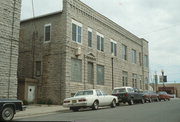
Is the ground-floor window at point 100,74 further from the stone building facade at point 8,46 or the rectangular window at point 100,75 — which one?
the stone building facade at point 8,46

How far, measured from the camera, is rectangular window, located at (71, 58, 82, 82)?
24.4m

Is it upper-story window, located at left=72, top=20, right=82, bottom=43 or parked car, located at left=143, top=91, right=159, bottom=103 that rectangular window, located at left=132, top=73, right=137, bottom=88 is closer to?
parked car, located at left=143, top=91, right=159, bottom=103

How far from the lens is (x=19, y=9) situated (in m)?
19.3

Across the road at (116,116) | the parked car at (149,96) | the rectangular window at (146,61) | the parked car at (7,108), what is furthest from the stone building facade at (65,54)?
the rectangular window at (146,61)

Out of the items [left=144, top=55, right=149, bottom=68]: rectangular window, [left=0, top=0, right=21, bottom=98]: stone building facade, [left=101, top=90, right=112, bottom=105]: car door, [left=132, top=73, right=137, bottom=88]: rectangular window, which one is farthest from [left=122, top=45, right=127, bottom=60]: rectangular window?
[left=0, top=0, right=21, bottom=98]: stone building facade

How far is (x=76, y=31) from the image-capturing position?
25625 millimetres

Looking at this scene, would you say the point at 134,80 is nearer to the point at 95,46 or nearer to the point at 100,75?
the point at 100,75

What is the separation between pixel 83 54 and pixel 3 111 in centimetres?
1561

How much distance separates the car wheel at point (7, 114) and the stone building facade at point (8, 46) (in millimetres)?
6146

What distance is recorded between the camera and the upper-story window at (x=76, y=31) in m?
25.3

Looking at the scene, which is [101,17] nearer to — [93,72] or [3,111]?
[93,72]

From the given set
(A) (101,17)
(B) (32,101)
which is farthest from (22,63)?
(A) (101,17)

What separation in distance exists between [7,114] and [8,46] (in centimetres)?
A: 793

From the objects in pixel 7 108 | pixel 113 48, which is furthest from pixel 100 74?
pixel 7 108
